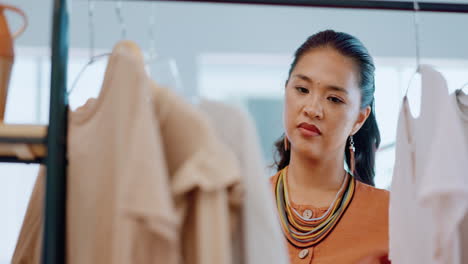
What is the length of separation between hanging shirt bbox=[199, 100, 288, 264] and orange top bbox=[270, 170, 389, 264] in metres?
0.68

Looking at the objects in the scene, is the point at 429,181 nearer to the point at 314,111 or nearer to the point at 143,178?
the point at 143,178

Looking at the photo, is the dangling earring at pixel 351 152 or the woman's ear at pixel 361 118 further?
the dangling earring at pixel 351 152

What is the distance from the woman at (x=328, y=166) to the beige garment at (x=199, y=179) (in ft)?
2.29

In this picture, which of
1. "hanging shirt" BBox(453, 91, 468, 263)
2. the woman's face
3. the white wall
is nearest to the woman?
the woman's face

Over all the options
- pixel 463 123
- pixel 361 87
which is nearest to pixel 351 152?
pixel 361 87

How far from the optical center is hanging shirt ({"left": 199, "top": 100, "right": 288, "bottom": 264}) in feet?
2.88

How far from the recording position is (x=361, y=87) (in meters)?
1.71

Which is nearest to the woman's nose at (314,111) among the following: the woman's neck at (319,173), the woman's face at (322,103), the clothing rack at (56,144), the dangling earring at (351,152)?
the woman's face at (322,103)

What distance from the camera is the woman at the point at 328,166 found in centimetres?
158

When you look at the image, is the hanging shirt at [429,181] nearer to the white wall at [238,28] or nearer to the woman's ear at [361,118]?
the woman's ear at [361,118]

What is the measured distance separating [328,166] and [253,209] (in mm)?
893

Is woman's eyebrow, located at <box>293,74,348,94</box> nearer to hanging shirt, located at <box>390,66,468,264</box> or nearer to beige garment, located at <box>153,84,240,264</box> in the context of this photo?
hanging shirt, located at <box>390,66,468,264</box>

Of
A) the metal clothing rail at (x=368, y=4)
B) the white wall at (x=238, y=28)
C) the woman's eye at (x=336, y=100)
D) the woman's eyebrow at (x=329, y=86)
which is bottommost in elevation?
the woman's eye at (x=336, y=100)

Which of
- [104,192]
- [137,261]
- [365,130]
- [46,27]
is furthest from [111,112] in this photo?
[46,27]
